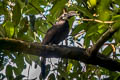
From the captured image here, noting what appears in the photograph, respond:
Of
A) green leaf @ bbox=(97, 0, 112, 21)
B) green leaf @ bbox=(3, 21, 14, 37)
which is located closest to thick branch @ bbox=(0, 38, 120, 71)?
green leaf @ bbox=(3, 21, 14, 37)

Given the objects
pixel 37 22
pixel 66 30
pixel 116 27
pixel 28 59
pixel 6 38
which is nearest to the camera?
pixel 116 27

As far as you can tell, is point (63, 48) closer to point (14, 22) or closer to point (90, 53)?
point (90, 53)

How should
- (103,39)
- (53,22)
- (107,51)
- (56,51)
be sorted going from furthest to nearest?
(53,22) → (107,51) → (56,51) → (103,39)

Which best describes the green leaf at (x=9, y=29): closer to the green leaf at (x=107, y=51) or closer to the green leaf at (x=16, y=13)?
the green leaf at (x=16, y=13)

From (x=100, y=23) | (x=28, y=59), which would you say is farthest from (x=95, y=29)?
(x=28, y=59)

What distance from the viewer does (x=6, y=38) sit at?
95cm

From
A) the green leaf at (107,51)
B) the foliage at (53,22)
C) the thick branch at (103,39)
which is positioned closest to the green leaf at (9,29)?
the foliage at (53,22)

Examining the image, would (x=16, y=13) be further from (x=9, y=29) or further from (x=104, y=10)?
(x=104, y=10)

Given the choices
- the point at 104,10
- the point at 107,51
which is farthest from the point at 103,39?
the point at 107,51

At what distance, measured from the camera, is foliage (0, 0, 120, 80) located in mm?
808

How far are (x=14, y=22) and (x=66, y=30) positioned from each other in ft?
4.14

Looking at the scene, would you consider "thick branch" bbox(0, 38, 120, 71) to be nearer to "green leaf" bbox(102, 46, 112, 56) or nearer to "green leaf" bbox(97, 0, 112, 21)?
"green leaf" bbox(102, 46, 112, 56)

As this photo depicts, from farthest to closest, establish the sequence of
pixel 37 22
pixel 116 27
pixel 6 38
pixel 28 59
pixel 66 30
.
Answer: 1. pixel 66 30
2. pixel 37 22
3. pixel 28 59
4. pixel 6 38
5. pixel 116 27

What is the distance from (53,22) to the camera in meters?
1.27
